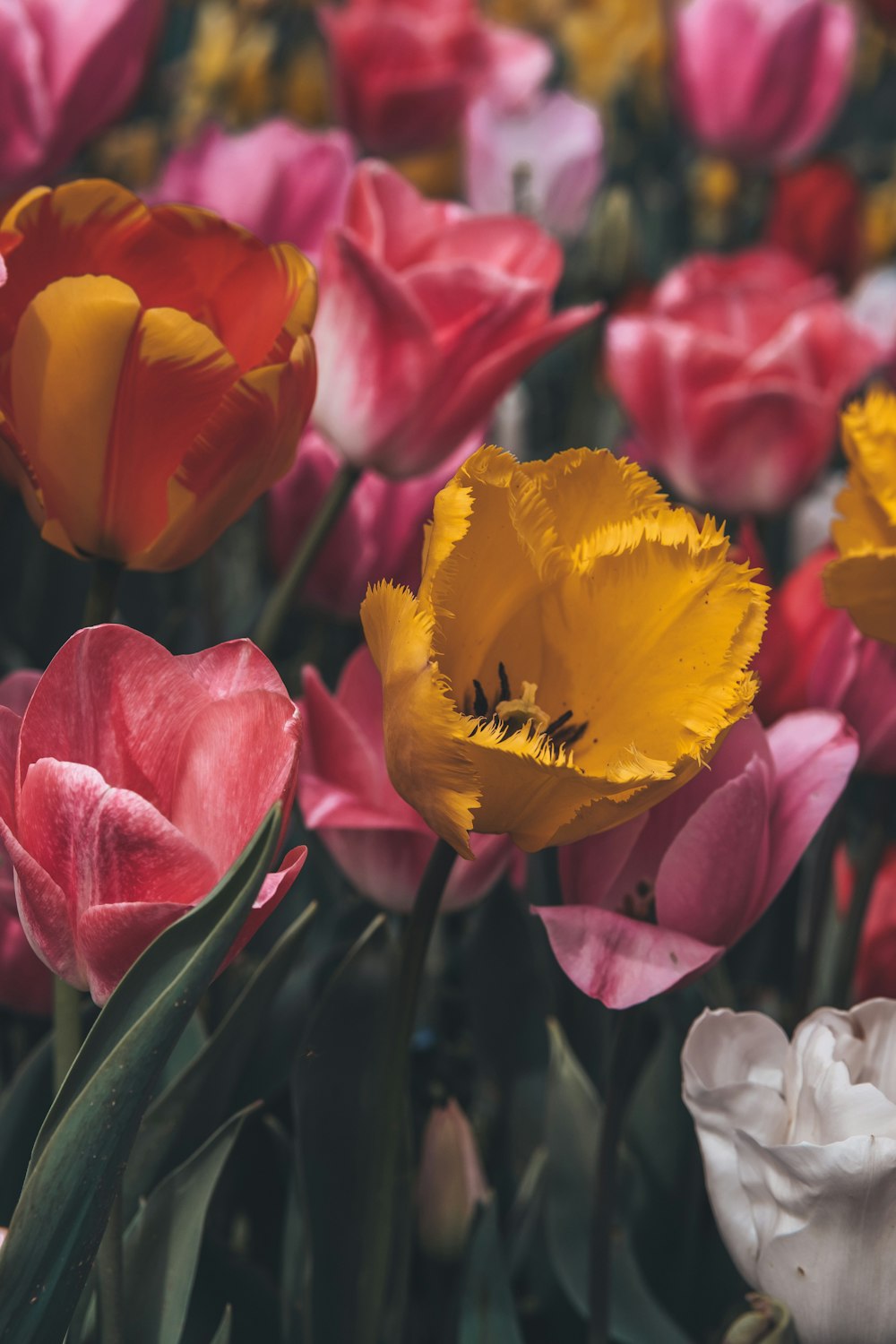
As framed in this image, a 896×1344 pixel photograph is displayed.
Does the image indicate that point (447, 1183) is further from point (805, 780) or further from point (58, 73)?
point (58, 73)

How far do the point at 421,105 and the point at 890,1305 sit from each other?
40.8 inches

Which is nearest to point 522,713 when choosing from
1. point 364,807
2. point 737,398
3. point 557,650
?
point 557,650

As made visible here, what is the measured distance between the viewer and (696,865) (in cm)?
45

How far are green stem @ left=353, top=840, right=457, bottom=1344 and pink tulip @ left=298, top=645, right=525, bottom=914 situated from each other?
2.4 inches

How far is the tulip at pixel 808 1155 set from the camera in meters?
0.43

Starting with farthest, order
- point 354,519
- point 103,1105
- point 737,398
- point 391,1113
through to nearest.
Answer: point 737,398 → point 354,519 → point 391,1113 → point 103,1105

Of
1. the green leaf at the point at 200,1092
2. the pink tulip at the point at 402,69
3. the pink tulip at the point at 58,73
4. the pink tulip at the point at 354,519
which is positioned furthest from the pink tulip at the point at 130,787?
the pink tulip at the point at 402,69

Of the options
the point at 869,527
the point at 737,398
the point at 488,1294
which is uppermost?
the point at 869,527

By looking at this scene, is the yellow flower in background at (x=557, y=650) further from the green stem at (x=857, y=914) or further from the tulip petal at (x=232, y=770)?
the green stem at (x=857, y=914)

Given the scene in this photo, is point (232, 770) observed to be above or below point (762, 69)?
above

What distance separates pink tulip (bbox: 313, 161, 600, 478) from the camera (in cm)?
61

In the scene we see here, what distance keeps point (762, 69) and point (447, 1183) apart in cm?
109

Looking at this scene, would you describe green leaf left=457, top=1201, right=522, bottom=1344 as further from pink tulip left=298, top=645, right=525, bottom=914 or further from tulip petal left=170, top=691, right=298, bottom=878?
tulip petal left=170, top=691, right=298, bottom=878

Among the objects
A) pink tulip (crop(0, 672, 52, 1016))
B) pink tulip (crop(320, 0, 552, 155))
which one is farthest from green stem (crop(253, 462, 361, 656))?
pink tulip (crop(320, 0, 552, 155))
